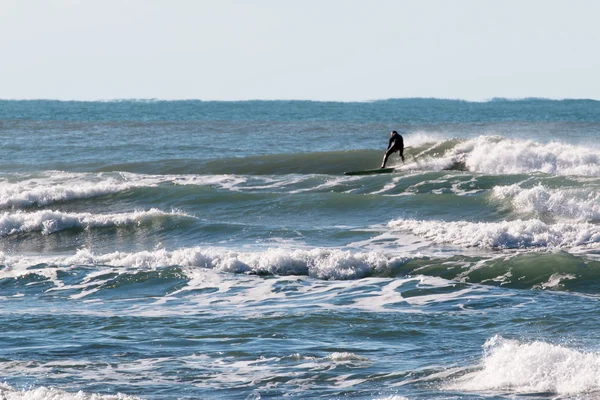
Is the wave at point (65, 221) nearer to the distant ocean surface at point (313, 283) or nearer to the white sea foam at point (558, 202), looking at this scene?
the distant ocean surface at point (313, 283)

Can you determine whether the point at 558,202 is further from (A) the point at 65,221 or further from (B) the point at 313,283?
(A) the point at 65,221

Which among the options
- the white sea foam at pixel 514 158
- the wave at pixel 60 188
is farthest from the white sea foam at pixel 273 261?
the white sea foam at pixel 514 158

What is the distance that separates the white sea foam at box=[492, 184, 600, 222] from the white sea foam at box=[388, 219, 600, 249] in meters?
1.87

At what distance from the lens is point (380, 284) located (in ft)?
47.0

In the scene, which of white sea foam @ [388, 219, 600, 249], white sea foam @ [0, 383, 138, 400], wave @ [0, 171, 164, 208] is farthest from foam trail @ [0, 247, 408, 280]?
wave @ [0, 171, 164, 208]

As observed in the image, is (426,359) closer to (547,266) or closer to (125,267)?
(547,266)

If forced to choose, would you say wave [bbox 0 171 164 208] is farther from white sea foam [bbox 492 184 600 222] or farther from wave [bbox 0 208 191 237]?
white sea foam [bbox 492 184 600 222]

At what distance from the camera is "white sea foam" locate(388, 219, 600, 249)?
1712 centimetres

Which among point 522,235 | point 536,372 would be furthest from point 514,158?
point 536,372

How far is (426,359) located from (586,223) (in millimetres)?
9350

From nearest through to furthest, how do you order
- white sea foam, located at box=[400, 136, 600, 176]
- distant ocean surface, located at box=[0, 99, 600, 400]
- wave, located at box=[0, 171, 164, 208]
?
distant ocean surface, located at box=[0, 99, 600, 400], wave, located at box=[0, 171, 164, 208], white sea foam, located at box=[400, 136, 600, 176]

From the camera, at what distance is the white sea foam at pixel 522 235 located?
17.1 metres

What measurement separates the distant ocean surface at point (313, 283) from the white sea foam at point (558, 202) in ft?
0.15

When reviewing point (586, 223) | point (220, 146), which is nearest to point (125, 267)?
point (586, 223)
